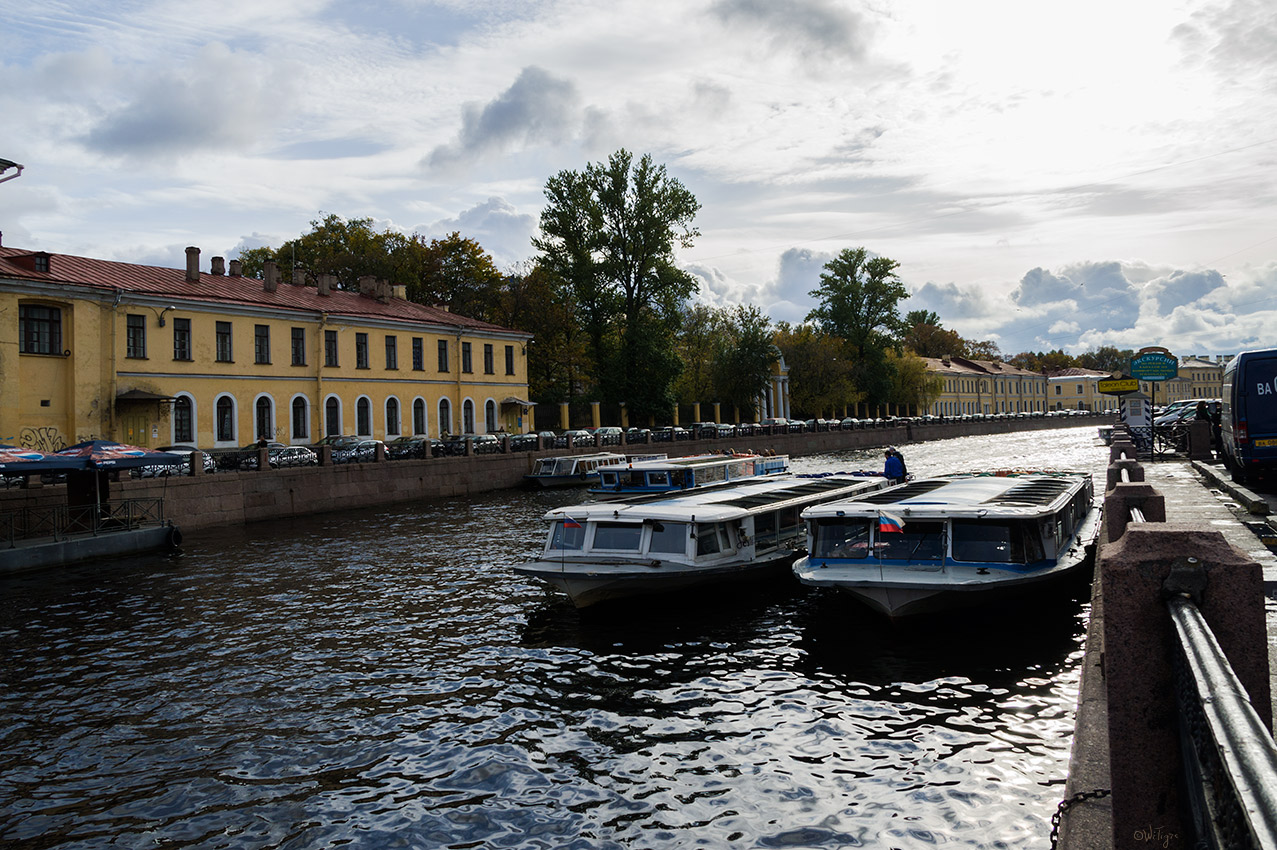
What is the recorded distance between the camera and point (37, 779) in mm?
9719

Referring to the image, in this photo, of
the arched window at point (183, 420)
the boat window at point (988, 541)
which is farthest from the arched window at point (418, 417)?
the boat window at point (988, 541)

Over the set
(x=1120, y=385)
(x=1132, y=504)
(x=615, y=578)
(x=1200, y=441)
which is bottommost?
(x=615, y=578)

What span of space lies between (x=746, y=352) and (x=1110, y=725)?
70026 millimetres

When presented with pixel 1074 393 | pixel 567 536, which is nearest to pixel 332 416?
pixel 567 536

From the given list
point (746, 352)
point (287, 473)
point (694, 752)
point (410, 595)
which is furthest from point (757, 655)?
point (746, 352)

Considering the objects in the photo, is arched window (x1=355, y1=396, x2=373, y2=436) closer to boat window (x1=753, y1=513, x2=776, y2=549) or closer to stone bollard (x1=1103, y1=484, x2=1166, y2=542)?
boat window (x1=753, y1=513, x2=776, y2=549)

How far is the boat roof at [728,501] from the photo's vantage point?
16.2 metres

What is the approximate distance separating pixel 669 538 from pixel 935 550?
4.50m

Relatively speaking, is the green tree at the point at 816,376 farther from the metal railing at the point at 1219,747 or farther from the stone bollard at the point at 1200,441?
the metal railing at the point at 1219,747

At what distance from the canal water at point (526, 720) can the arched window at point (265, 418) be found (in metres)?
22.9

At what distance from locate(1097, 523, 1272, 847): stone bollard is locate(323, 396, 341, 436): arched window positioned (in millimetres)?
44041

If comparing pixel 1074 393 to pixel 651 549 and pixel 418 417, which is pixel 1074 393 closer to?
pixel 418 417

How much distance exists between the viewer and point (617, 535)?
53.5 feet

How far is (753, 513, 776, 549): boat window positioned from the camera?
17.9m
